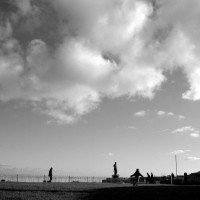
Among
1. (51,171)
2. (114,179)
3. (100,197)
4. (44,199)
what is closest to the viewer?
(44,199)

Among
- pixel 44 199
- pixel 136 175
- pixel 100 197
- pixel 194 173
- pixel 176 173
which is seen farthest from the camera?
pixel 176 173

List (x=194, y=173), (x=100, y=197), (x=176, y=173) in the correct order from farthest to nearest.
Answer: (x=176, y=173) < (x=194, y=173) < (x=100, y=197)

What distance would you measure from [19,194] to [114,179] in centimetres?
3365

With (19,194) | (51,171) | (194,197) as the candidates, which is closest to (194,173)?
(51,171)

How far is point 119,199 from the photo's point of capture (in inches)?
746

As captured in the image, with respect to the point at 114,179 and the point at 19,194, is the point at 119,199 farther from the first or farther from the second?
the point at 114,179

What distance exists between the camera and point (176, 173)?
85.2 m

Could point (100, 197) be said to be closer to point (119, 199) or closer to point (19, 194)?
point (119, 199)

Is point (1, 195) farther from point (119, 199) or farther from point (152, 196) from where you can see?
point (152, 196)

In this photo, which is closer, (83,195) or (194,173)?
(83,195)

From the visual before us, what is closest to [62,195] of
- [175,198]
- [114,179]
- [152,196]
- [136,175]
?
[152,196]

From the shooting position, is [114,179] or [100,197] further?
[114,179]

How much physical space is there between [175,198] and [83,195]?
209 inches

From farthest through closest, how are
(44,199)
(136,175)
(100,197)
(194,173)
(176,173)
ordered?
(176,173)
(194,173)
(136,175)
(100,197)
(44,199)
